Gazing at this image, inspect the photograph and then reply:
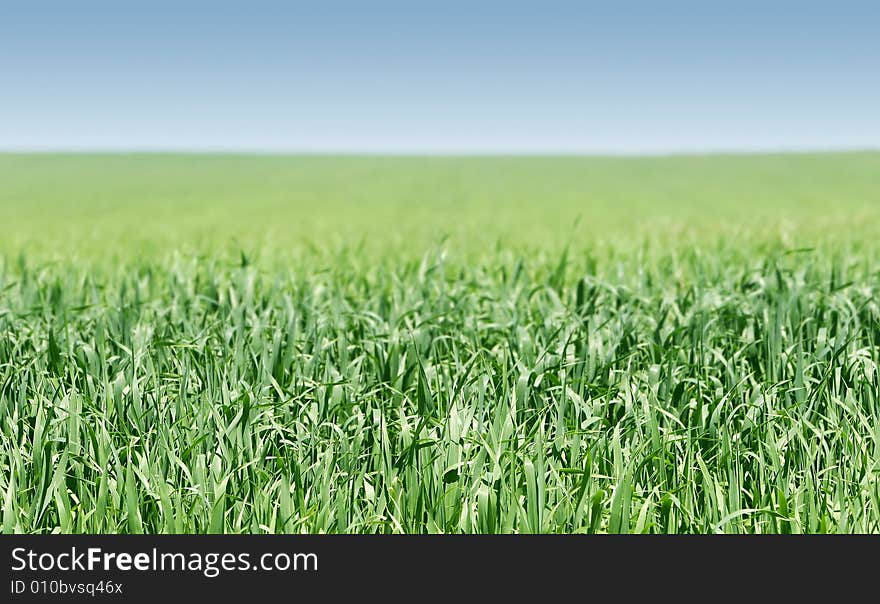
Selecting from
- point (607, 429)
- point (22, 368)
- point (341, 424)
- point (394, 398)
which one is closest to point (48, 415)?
point (22, 368)

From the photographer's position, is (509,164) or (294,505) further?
(509,164)

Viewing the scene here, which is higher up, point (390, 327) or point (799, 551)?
point (390, 327)

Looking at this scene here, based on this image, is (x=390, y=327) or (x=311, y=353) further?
(x=390, y=327)

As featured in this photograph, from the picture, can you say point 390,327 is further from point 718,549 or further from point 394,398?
point 718,549

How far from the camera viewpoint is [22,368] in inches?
125

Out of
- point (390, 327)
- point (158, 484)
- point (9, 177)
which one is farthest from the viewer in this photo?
point (9, 177)

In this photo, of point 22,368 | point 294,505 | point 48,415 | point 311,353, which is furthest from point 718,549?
point 22,368

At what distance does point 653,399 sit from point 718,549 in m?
0.87

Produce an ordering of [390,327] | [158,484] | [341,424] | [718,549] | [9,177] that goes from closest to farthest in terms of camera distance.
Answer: [718,549]
[158,484]
[341,424]
[390,327]
[9,177]

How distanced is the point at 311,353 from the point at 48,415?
1.19 m

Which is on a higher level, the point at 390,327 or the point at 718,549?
the point at 390,327

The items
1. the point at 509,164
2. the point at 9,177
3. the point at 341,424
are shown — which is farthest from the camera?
the point at 509,164

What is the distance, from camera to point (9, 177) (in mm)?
43500

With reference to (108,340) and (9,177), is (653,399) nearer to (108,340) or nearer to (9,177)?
(108,340)
